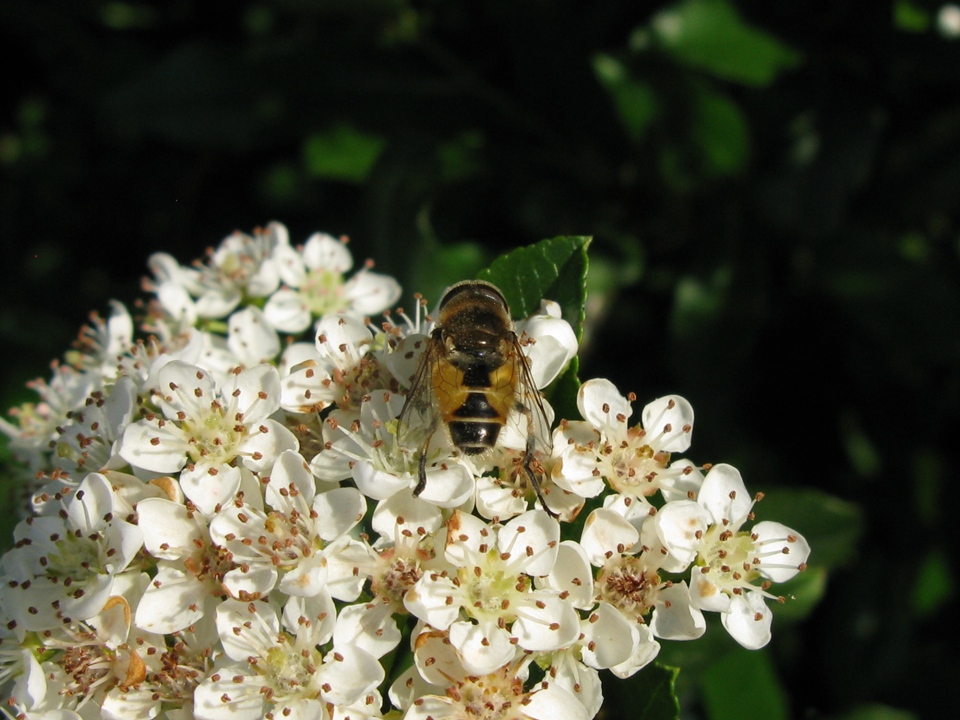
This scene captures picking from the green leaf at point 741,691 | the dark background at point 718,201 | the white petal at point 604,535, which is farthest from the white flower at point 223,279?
the green leaf at point 741,691

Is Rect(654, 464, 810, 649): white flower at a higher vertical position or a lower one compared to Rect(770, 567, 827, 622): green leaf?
higher

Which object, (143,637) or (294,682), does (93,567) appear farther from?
(294,682)

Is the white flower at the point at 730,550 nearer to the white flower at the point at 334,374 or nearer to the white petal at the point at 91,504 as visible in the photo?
the white flower at the point at 334,374

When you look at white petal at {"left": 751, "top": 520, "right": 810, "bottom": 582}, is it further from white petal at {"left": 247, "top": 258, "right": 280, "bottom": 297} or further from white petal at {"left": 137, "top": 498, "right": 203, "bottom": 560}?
white petal at {"left": 247, "top": 258, "right": 280, "bottom": 297}

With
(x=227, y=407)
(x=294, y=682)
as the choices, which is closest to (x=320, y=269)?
(x=227, y=407)

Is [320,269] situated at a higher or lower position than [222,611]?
higher

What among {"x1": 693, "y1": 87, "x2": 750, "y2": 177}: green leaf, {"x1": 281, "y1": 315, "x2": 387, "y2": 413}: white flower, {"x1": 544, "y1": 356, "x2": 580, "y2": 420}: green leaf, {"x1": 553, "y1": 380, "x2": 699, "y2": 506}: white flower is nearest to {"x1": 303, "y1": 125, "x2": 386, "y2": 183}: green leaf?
{"x1": 693, "y1": 87, "x2": 750, "y2": 177}: green leaf
